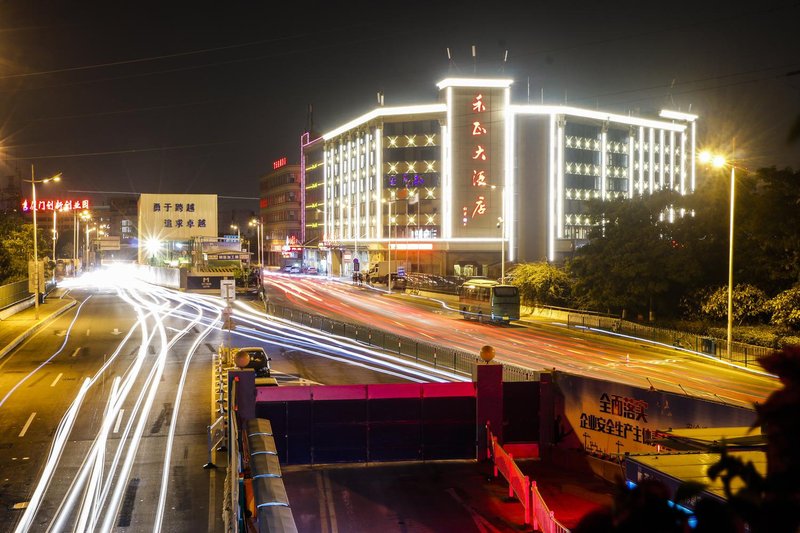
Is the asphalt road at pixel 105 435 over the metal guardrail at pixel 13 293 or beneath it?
beneath

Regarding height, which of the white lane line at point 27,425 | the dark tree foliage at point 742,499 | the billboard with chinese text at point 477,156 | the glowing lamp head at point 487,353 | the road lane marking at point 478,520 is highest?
the billboard with chinese text at point 477,156

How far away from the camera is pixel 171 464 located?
51.9ft

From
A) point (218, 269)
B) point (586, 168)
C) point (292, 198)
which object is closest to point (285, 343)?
point (218, 269)

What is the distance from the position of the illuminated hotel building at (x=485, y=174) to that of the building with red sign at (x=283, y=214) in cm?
3854

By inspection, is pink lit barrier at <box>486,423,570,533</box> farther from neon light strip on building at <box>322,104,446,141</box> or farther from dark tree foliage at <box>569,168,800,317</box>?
neon light strip on building at <box>322,104,446,141</box>

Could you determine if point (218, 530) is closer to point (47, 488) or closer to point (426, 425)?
point (47, 488)

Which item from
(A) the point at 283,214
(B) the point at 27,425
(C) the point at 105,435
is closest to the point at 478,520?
(C) the point at 105,435

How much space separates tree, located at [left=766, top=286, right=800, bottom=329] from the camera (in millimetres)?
33031

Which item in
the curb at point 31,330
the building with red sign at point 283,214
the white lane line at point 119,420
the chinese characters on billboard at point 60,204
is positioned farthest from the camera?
the building with red sign at point 283,214

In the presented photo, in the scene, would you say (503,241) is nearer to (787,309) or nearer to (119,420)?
(787,309)

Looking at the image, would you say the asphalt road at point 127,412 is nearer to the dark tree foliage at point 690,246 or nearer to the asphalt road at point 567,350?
the asphalt road at point 567,350

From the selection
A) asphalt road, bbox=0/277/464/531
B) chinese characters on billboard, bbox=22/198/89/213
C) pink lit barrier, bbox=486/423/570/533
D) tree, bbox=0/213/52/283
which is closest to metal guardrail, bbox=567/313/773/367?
asphalt road, bbox=0/277/464/531

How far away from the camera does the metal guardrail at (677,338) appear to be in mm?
31234

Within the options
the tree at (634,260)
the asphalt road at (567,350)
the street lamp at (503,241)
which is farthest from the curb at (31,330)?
the tree at (634,260)
